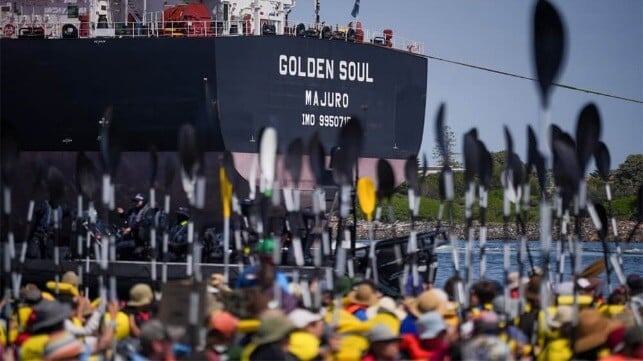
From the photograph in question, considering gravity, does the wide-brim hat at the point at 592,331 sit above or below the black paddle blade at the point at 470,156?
below

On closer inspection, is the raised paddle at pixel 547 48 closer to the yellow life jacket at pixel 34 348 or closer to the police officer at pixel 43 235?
the yellow life jacket at pixel 34 348

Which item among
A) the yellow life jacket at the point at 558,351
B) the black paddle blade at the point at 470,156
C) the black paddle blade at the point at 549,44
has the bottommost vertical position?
the yellow life jacket at the point at 558,351

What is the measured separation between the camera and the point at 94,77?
97.7ft

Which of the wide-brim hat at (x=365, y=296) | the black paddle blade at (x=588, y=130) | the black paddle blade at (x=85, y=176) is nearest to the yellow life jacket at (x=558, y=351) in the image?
the wide-brim hat at (x=365, y=296)

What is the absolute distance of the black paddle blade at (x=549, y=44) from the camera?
1157cm

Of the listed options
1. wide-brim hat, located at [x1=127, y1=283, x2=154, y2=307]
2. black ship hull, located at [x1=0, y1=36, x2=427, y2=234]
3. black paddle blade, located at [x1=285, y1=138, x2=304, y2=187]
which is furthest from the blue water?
wide-brim hat, located at [x1=127, y1=283, x2=154, y2=307]

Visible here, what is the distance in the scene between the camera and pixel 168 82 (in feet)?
96.1

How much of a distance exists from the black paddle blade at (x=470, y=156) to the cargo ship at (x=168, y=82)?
1339cm

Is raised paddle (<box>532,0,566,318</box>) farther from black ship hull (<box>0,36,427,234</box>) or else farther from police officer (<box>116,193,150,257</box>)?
black ship hull (<box>0,36,427,234</box>)

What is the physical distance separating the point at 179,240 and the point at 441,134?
657cm

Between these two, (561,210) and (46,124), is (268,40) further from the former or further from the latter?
(561,210)

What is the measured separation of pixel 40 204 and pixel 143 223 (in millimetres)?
4676

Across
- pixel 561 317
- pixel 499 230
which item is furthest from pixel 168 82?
pixel 499 230

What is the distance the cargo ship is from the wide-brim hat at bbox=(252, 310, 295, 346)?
18.7 meters
